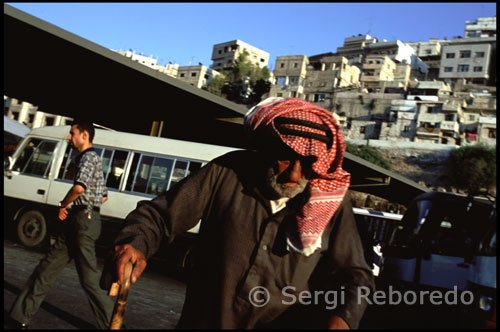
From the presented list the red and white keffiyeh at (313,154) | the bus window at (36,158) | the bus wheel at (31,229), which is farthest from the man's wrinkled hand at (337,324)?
the bus window at (36,158)

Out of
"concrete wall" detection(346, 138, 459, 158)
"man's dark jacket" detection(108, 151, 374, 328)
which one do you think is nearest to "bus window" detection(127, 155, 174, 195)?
"man's dark jacket" detection(108, 151, 374, 328)

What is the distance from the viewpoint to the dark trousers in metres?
4.90

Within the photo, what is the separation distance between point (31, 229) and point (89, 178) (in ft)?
23.0

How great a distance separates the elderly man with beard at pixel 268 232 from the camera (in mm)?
2176

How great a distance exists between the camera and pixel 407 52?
9788cm

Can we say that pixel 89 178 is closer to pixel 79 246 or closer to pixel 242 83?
pixel 79 246

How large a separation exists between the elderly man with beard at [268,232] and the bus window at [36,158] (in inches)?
407

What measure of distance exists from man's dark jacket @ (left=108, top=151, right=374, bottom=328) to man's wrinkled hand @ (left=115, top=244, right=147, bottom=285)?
4 centimetres

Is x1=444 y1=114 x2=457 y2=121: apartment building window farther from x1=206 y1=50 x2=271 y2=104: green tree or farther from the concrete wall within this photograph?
x1=206 y1=50 x2=271 y2=104: green tree

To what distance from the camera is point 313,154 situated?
2.34 m

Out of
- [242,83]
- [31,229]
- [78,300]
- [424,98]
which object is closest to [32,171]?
[31,229]

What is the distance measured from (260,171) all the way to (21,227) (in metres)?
10.5

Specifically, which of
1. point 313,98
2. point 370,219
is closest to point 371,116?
point 313,98

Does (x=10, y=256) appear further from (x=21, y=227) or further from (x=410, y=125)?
(x=410, y=125)
